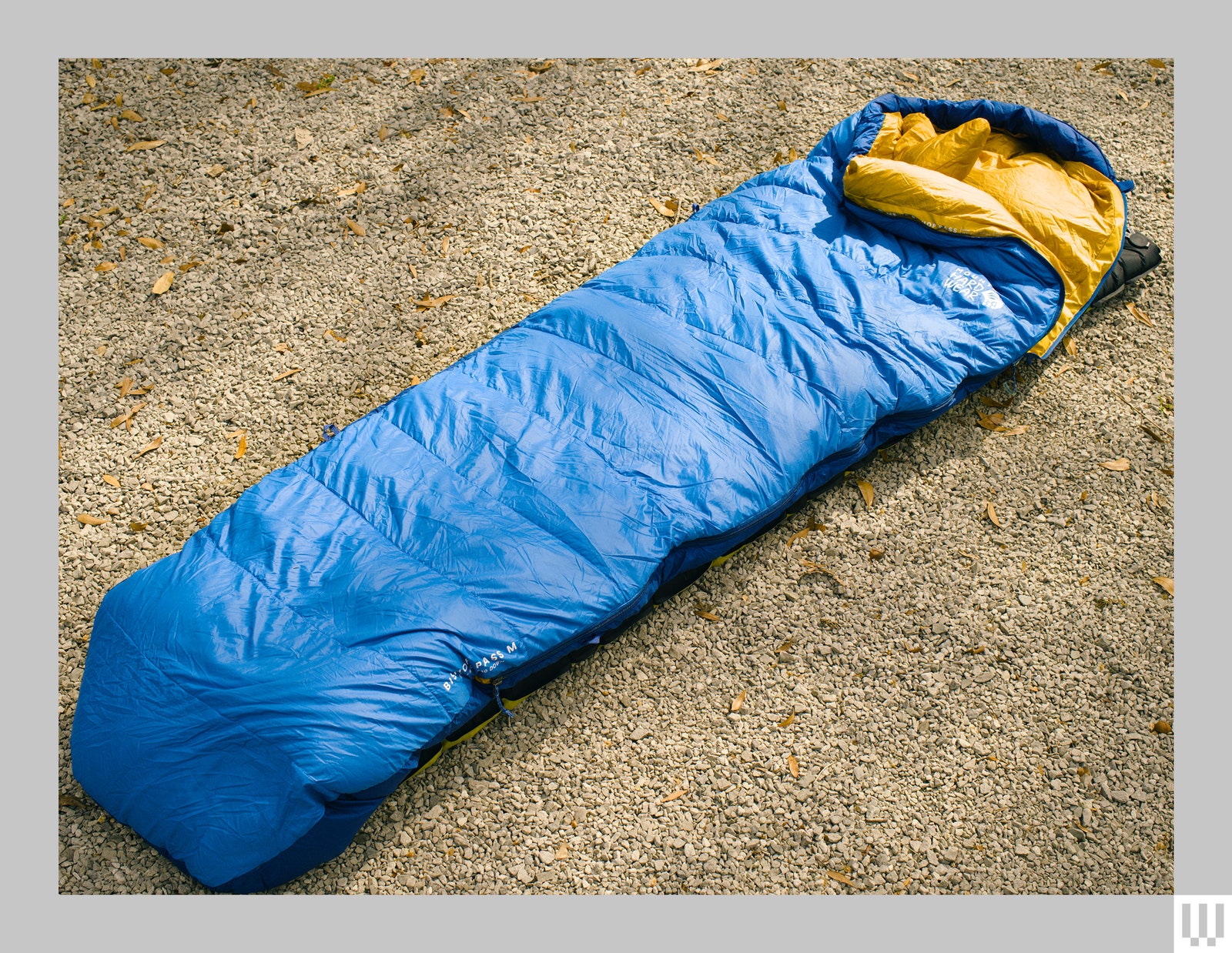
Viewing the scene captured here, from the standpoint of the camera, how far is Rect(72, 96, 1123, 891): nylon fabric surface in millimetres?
3174

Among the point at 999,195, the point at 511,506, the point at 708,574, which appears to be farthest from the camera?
the point at 999,195

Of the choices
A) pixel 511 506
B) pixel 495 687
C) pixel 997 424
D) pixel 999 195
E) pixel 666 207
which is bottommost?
pixel 495 687

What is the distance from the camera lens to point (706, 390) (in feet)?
Answer: 12.4

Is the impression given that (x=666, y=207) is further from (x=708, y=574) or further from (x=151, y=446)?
(x=151, y=446)

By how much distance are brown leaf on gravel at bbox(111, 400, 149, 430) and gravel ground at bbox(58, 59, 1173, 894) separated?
0.05ft

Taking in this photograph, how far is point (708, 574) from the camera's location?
13.1 feet

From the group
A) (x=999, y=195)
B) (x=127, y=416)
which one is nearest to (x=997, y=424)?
(x=999, y=195)

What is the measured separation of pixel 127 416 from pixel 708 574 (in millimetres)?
2572

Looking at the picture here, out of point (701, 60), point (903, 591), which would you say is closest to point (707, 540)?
point (903, 591)

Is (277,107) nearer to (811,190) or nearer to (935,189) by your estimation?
(811,190)

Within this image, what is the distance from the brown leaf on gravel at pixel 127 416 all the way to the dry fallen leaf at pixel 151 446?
0.56 ft

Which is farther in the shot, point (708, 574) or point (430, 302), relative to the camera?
point (430, 302)

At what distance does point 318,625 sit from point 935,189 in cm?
299

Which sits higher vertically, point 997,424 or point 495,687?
point 997,424
